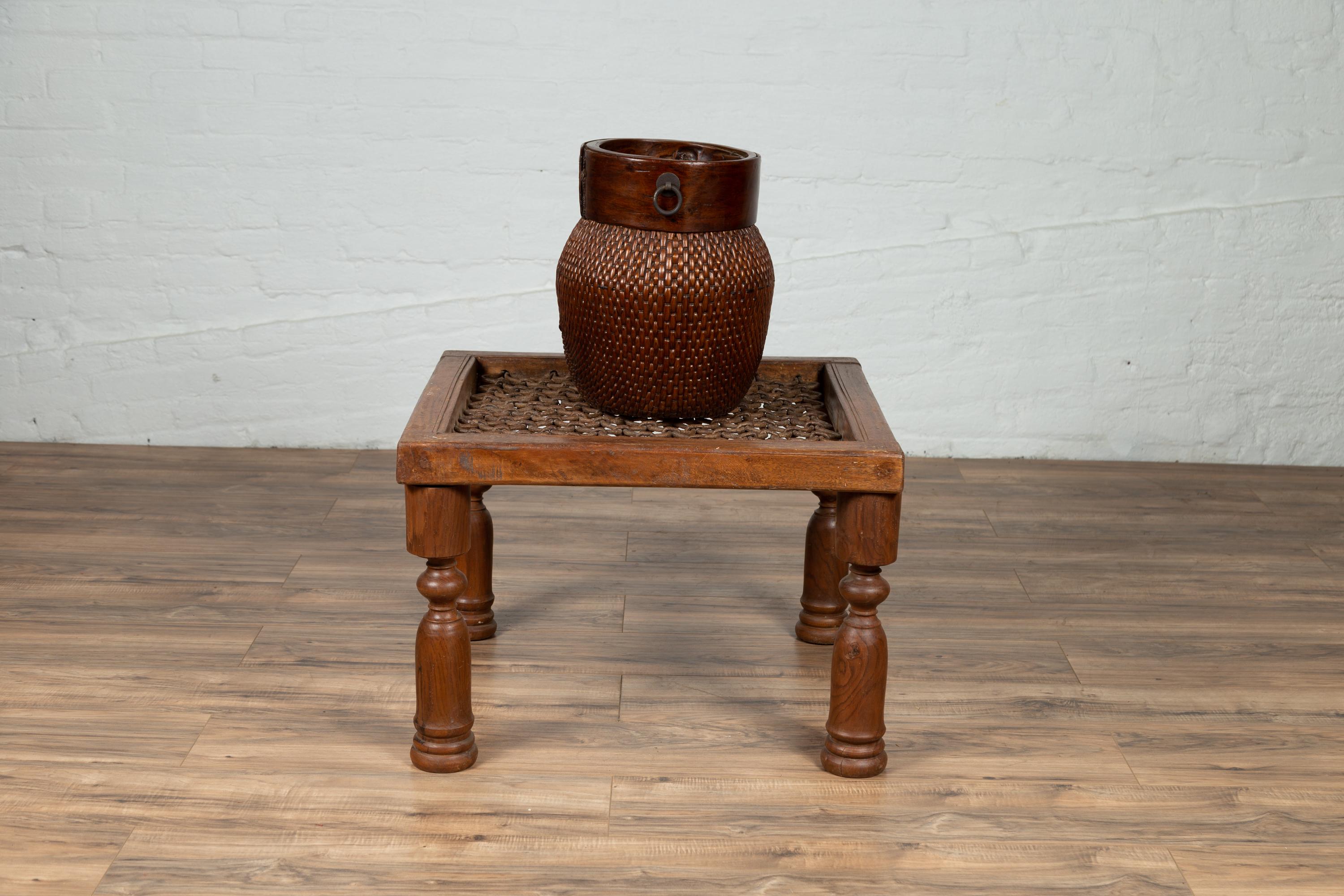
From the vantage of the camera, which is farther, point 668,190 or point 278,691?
point 278,691

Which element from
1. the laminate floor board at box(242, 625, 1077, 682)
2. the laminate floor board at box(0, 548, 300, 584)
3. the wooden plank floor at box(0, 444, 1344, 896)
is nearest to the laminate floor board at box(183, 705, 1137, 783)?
the wooden plank floor at box(0, 444, 1344, 896)

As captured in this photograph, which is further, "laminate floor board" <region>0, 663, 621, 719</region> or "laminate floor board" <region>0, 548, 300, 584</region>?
"laminate floor board" <region>0, 548, 300, 584</region>

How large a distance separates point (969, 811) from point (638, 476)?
0.59m

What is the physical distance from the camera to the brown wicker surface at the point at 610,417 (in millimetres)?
1772

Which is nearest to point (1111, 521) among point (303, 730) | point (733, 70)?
point (733, 70)

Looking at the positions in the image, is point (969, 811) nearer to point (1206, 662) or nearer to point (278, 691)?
point (1206, 662)

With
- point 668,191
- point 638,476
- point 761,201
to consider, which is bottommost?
point 638,476

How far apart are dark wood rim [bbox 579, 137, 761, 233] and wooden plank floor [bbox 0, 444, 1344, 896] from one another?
697 millimetres

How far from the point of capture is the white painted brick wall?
292 centimetres

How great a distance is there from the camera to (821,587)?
214 cm

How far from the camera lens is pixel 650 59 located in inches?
116

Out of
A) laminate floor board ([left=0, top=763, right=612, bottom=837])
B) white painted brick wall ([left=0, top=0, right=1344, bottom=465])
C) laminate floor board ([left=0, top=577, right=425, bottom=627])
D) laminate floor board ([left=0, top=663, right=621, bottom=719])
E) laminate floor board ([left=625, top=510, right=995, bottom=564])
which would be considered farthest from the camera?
white painted brick wall ([left=0, top=0, right=1344, bottom=465])

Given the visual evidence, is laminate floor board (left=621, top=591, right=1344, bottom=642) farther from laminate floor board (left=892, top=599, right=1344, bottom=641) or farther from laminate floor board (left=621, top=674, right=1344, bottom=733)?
laminate floor board (left=621, top=674, right=1344, bottom=733)

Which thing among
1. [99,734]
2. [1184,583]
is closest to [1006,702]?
[1184,583]
